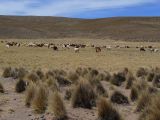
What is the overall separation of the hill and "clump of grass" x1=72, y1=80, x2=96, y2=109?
93.4 meters

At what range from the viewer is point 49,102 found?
11.0 meters

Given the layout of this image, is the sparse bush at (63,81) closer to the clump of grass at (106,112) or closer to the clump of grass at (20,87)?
the clump of grass at (20,87)

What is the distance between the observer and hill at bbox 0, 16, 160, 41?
113613 millimetres

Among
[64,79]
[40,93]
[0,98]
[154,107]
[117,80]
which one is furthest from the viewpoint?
[117,80]

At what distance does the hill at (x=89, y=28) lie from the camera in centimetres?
11361

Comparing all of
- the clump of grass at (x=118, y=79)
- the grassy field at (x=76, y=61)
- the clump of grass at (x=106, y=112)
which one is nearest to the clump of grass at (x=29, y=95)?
the clump of grass at (x=106, y=112)

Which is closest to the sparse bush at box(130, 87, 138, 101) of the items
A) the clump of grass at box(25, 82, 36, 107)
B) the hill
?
the clump of grass at box(25, 82, 36, 107)

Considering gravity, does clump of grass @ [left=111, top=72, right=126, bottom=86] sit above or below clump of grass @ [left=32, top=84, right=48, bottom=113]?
below

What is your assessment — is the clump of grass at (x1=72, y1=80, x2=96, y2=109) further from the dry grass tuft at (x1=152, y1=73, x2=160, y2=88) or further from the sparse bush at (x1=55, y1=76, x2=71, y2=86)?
the dry grass tuft at (x1=152, y1=73, x2=160, y2=88)

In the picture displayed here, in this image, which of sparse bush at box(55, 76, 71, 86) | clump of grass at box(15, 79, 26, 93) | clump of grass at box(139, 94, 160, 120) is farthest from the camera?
sparse bush at box(55, 76, 71, 86)

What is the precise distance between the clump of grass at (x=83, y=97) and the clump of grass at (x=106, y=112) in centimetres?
169

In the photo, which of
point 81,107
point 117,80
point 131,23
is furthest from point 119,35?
point 81,107

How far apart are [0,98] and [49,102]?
3.41 meters

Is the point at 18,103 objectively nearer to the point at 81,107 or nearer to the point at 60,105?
the point at 81,107
